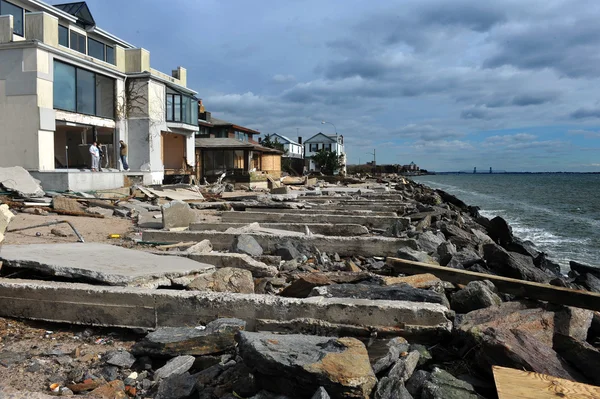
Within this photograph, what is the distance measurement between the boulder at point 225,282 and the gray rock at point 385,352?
1.90m

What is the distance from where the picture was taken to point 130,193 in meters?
18.5

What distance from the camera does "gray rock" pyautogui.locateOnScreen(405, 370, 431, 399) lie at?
9.66 ft

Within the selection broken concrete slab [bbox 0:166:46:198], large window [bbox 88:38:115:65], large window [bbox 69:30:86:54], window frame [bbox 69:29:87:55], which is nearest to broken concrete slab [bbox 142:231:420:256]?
broken concrete slab [bbox 0:166:46:198]

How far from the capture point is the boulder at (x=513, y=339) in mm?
3137

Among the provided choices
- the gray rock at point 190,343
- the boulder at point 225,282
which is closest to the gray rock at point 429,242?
the boulder at point 225,282

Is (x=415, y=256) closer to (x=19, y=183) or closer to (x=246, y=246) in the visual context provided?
(x=246, y=246)

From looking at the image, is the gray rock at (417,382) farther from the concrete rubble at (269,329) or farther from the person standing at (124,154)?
the person standing at (124,154)

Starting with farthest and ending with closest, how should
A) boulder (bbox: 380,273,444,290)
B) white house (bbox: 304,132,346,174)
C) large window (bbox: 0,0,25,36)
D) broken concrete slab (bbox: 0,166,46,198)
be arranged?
white house (bbox: 304,132,346,174)
large window (bbox: 0,0,25,36)
broken concrete slab (bbox: 0,166,46,198)
boulder (bbox: 380,273,444,290)

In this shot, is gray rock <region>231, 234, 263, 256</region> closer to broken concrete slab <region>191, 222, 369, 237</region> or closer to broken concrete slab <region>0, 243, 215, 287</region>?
broken concrete slab <region>0, 243, 215, 287</region>

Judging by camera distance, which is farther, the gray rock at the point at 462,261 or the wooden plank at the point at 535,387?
the gray rock at the point at 462,261

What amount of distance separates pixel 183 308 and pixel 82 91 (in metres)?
21.6

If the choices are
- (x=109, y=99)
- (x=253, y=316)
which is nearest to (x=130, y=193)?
(x=109, y=99)

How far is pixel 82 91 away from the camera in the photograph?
2227cm

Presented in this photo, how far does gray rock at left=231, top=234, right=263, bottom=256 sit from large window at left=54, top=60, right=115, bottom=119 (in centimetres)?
1743
